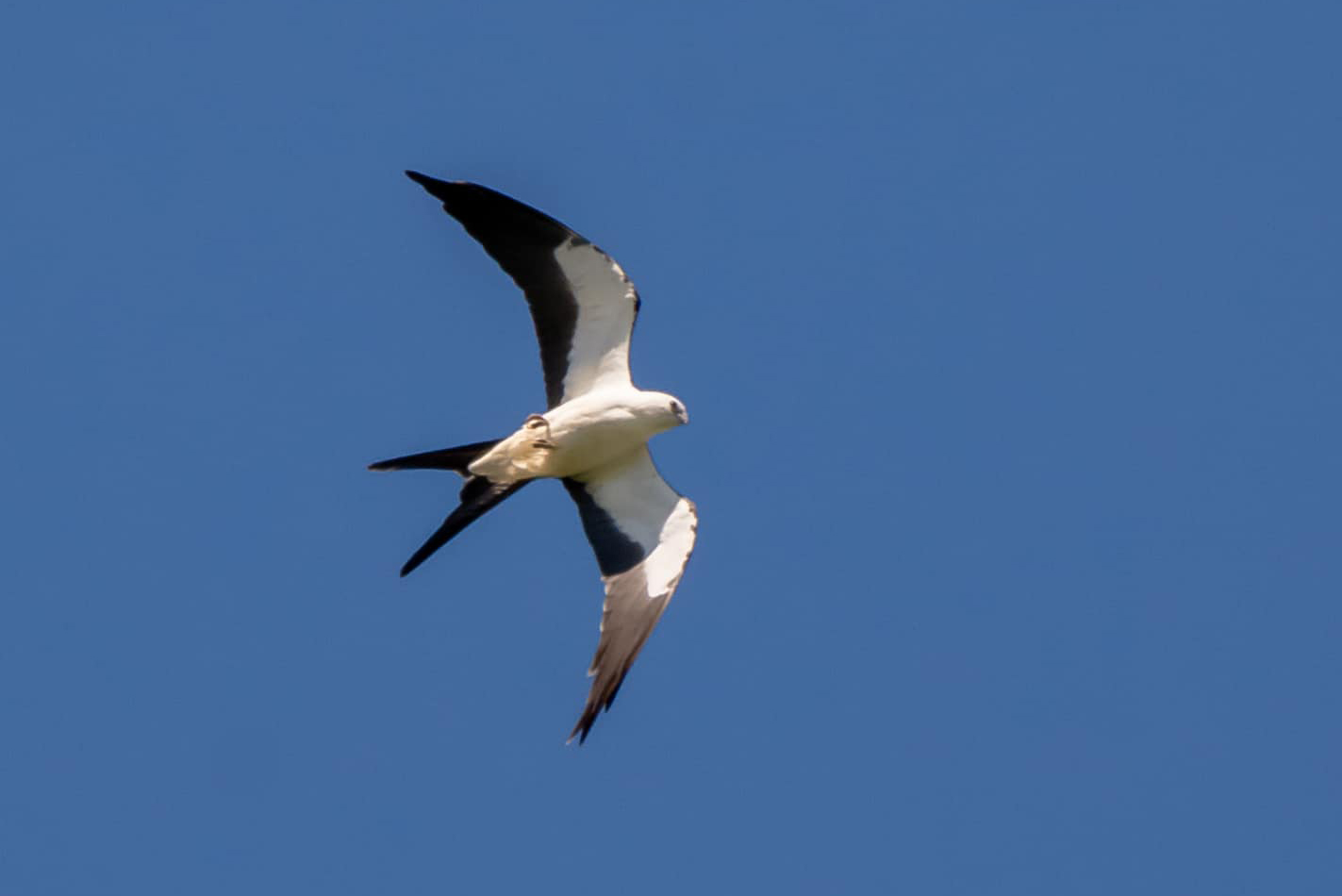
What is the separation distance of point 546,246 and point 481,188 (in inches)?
21.0

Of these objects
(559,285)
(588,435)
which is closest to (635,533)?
(588,435)

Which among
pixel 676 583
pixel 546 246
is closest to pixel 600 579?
pixel 676 583

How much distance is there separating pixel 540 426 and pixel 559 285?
872mm

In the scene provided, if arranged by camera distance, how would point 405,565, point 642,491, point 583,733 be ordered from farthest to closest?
point 642,491, point 405,565, point 583,733

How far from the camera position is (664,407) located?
1150 cm

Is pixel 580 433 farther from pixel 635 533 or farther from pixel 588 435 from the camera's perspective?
pixel 635 533

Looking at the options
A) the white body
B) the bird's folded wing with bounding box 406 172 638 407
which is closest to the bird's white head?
the white body

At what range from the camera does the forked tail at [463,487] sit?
36.4ft

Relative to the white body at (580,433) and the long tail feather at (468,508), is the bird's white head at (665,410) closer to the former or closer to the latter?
the white body at (580,433)

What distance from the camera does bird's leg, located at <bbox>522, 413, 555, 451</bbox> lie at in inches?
451

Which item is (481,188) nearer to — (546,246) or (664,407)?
(546,246)

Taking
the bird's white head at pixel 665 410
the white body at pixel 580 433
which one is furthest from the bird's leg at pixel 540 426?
the bird's white head at pixel 665 410

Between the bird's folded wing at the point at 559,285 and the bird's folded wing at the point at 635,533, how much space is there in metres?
0.56

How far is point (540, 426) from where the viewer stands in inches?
452
